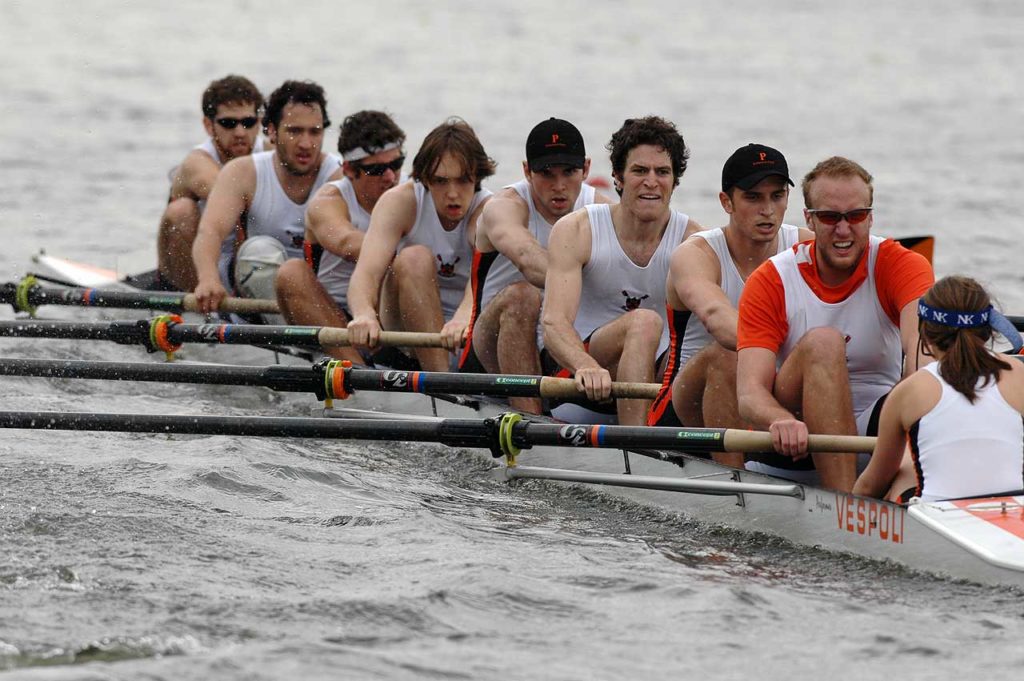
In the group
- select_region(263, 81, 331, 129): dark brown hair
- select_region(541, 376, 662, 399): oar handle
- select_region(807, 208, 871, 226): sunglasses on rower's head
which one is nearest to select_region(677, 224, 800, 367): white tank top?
select_region(541, 376, 662, 399): oar handle

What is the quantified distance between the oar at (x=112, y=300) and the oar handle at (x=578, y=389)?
256 centimetres

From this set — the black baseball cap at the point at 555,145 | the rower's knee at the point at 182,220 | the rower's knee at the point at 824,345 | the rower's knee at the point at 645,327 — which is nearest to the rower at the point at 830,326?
the rower's knee at the point at 824,345

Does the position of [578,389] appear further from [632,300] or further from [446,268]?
[446,268]

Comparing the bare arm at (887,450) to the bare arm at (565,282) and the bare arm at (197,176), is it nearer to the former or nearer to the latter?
the bare arm at (565,282)

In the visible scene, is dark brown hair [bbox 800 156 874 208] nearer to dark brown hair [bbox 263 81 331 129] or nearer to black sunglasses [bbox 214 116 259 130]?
dark brown hair [bbox 263 81 331 129]

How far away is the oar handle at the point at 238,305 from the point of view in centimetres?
828

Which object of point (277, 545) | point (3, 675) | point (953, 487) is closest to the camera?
point (3, 675)

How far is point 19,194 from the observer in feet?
52.6

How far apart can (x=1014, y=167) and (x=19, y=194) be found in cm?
1107

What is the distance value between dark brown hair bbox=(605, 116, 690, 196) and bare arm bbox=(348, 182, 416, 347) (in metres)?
1.53

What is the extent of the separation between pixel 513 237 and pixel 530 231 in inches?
6.5

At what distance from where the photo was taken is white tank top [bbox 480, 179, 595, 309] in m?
7.12

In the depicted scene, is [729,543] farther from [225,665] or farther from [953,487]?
[225,665]

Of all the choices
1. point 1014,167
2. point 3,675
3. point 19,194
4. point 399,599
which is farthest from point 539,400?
point 1014,167
